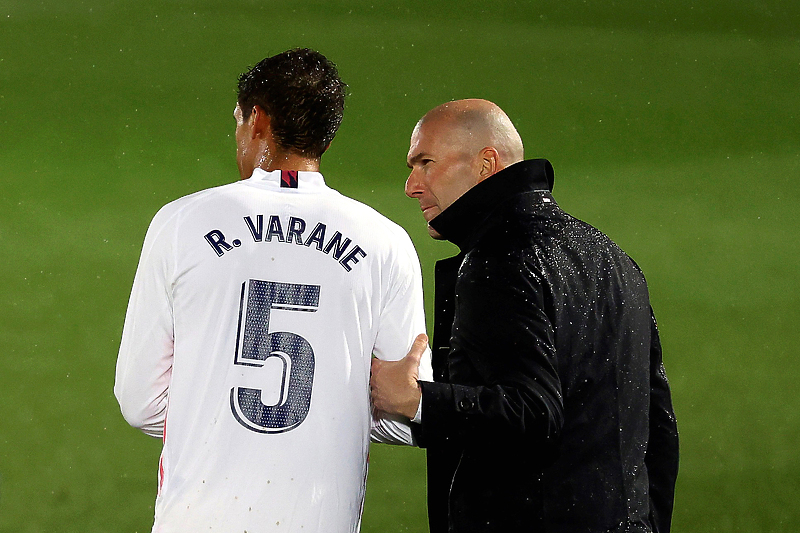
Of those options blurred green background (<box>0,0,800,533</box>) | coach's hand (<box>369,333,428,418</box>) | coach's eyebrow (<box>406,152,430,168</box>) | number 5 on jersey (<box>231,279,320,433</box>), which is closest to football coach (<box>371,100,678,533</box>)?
coach's hand (<box>369,333,428,418</box>)

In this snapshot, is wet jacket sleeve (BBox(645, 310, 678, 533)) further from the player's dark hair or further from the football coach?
the player's dark hair

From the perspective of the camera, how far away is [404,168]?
9.30 feet

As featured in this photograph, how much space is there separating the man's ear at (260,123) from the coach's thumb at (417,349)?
1.05 feet

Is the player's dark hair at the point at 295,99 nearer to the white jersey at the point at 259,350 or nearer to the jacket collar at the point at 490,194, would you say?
the white jersey at the point at 259,350

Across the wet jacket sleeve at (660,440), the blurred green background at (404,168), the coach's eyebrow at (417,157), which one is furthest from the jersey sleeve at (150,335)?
the blurred green background at (404,168)

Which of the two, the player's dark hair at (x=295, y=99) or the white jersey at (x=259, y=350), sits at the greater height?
the player's dark hair at (x=295, y=99)

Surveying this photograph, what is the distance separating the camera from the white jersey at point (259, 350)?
40.3 inches

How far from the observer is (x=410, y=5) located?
2869 millimetres

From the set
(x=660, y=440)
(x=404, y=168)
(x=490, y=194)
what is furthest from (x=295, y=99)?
(x=404, y=168)

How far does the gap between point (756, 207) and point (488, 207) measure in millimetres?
2124

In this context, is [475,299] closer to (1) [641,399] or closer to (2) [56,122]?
(1) [641,399]

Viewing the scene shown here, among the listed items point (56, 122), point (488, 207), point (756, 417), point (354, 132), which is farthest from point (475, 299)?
point (756, 417)

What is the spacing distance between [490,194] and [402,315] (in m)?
0.22

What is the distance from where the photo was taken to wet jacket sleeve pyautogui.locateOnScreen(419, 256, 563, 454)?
3.35 feet
